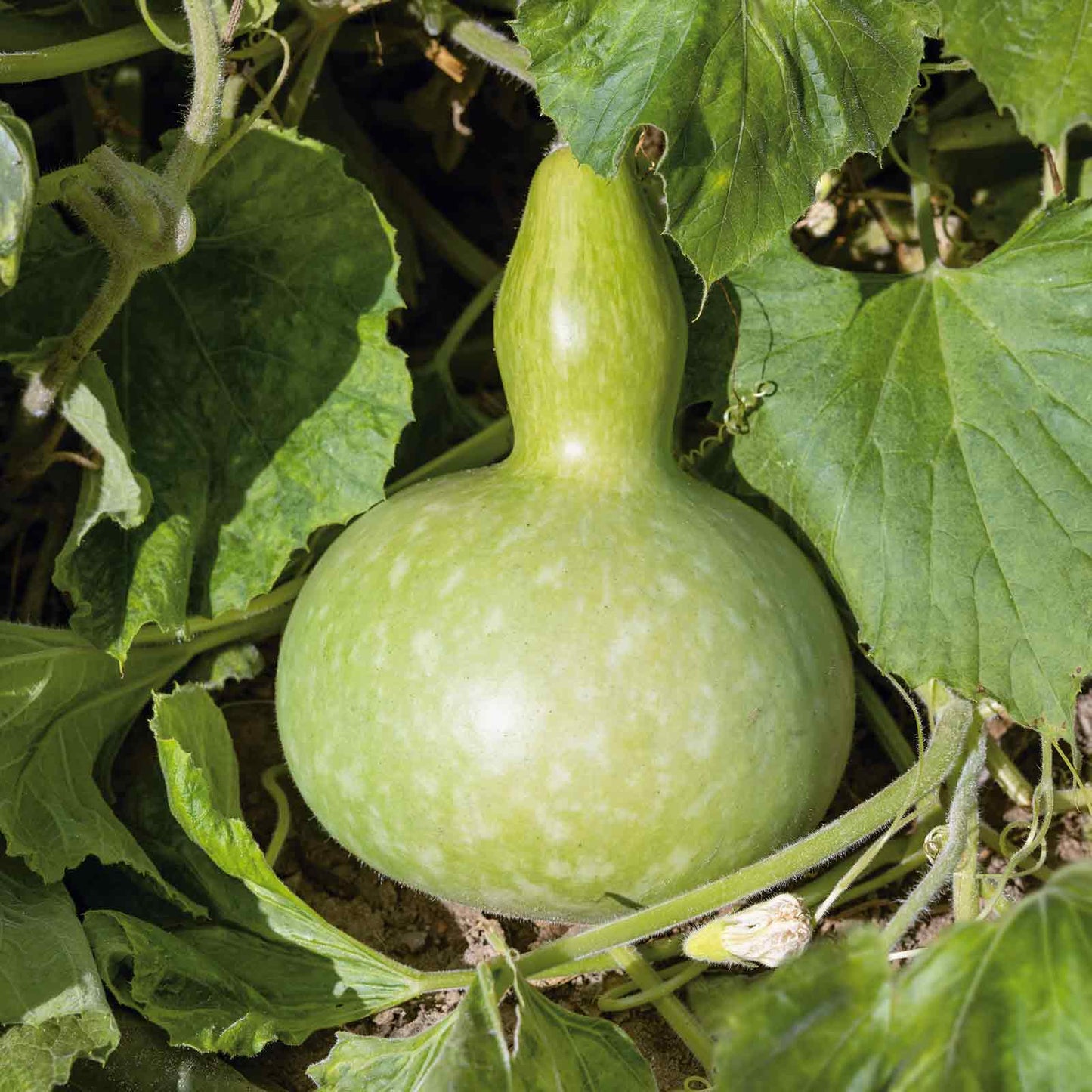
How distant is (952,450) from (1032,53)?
364 millimetres

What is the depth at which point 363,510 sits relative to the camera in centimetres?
143

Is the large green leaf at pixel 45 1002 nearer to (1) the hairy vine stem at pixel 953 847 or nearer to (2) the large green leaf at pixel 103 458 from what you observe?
(2) the large green leaf at pixel 103 458

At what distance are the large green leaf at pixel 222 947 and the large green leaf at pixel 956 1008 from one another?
0.51 metres

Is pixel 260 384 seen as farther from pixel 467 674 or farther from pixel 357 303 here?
pixel 467 674

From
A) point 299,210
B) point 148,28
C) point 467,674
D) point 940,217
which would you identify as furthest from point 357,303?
point 940,217

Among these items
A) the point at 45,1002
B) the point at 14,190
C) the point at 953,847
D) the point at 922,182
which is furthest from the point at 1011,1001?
the point at 922,182

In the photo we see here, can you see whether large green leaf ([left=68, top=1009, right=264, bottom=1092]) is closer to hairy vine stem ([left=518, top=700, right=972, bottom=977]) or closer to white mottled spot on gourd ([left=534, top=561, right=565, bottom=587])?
hairy vine stem ([left=518, top=700, right=972, bottom=977])

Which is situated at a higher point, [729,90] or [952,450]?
[729,90]

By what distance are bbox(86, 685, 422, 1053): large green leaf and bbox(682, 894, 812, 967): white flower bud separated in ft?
0.98

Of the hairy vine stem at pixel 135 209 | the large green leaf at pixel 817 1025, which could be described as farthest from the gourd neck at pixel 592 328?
the large green leaf at pixel 817 1025

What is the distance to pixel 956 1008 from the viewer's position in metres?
0.94

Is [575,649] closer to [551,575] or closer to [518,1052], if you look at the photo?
[551,575]

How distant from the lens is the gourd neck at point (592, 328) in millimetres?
1304

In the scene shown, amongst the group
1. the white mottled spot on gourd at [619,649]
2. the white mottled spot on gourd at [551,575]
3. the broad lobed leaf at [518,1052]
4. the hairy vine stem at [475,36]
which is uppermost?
the hairy vine stem at [475,36]
